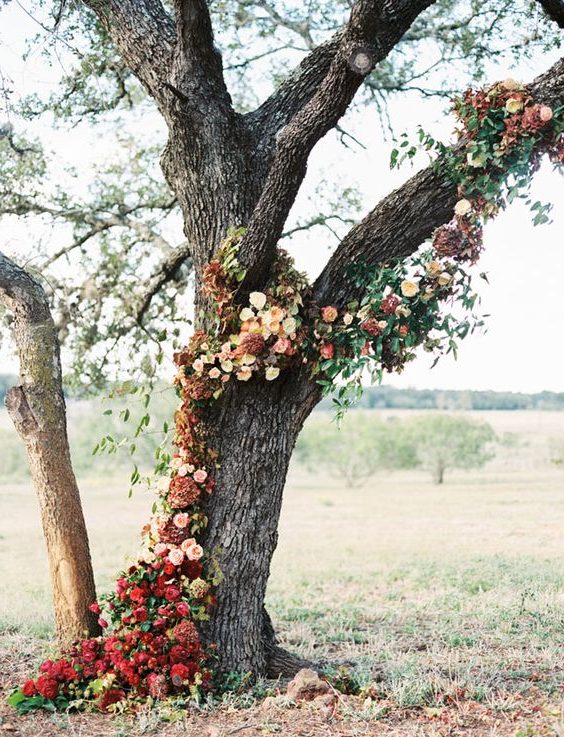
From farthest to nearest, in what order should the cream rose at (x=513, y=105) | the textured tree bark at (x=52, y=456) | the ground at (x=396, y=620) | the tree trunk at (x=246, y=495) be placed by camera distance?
the textured tree bark at (x=52, y=456) → the tree trunk at (x=246, y=495) → the cream rose at (x=513, y=105) → the ground at (x=396, y=620)

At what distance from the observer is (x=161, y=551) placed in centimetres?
475

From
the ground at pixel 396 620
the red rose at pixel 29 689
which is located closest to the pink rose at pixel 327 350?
the ground at pixel 396 620

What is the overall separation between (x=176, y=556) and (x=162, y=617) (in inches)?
13.7

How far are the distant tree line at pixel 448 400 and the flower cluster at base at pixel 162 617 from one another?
21.4 meters

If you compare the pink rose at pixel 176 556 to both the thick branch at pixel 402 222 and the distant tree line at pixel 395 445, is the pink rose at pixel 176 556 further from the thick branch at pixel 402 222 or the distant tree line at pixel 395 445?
the distant tree line at pixel 395 445

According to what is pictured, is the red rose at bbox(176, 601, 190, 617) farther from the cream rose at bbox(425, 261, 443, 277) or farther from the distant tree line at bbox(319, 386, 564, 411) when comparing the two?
the distant tree line at bbox(319, 386, 564, 411)

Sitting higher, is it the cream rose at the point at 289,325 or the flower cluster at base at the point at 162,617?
the cream rose at the point at 289,325

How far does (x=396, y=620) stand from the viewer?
7113 millimetres

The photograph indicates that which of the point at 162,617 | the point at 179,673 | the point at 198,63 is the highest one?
the point at 198,63

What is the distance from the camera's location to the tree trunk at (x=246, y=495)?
15.7 ft

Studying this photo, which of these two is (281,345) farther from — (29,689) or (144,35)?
(29,689)

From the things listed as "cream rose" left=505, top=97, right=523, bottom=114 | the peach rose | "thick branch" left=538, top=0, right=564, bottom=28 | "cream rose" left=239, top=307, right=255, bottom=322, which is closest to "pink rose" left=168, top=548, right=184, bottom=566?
the peach rose

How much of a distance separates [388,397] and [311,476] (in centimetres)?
455

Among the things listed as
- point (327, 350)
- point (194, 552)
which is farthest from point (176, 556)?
Result: point (327, 350)
